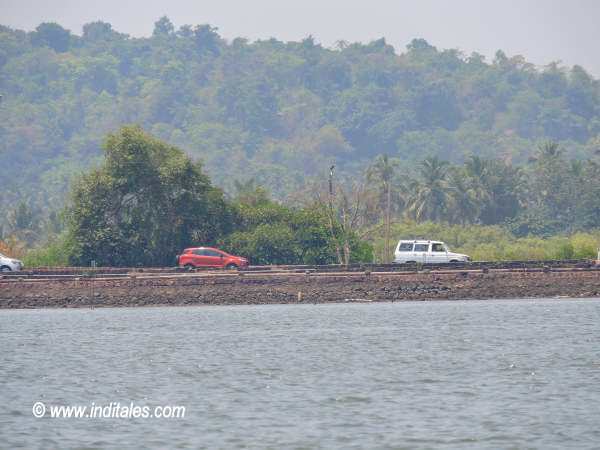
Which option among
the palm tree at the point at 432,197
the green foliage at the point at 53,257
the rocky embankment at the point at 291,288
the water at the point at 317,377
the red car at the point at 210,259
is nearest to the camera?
the water at the point at 317,377

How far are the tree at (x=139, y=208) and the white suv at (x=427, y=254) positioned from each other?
11.3 metres

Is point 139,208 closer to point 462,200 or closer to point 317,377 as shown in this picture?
point 317,377

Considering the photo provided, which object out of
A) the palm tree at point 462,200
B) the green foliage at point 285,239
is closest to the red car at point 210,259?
the green foliage at point 285,239

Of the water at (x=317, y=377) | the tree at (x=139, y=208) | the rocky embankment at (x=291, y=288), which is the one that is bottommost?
the water at (x=317, y=377)

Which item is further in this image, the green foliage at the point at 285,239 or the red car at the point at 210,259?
the green foliage at the point at 285,239

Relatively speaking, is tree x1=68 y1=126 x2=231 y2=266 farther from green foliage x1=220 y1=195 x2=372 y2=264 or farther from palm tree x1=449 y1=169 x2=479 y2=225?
palm tree x1=449 y1=169 x2=479 y2=225

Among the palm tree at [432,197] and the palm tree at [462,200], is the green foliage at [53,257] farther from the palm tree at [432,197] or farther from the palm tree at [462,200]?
the palm tree at [462,200]

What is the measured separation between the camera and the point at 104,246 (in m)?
68.7

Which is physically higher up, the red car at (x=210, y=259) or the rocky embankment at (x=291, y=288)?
the red car at (x=210, y=259)

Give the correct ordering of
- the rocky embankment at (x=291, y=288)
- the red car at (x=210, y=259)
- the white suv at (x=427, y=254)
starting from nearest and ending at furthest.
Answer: the rocky embankment at (x=291, y=288), the white suv at (x=427, y=254), the red car at (x=210, y=259)

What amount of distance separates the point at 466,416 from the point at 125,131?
4626cm

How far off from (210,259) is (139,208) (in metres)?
6.95

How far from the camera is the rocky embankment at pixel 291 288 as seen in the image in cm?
5981

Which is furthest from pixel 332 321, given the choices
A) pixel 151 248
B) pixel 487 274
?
pixel 151 248
